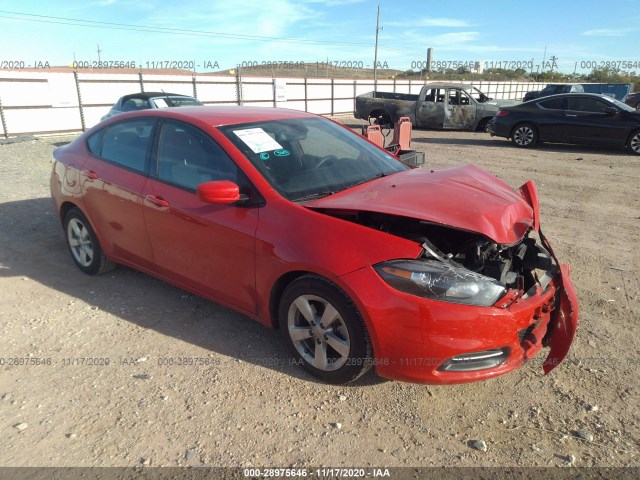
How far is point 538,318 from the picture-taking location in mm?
2789

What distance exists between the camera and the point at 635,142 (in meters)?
11.8

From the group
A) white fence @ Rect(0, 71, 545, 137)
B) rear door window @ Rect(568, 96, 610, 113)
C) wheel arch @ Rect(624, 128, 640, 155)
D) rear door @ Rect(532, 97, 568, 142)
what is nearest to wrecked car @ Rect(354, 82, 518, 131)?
rear door @ Rect(532, 97, 568, 142)

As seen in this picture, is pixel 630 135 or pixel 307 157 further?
pixel 630 135

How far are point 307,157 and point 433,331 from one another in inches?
64.1

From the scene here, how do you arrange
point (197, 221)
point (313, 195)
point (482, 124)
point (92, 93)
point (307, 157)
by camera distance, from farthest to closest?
point (92, 93)
point (482, 124)
point (307, 157)
point (197, 221)
point (313, 195)

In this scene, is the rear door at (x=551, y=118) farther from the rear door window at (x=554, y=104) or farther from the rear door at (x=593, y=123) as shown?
the rear door at (x=593, y=123)

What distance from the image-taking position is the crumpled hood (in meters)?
2.75

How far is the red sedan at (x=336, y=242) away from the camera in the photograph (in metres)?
2.57

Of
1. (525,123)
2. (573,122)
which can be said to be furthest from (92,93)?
(573,122)

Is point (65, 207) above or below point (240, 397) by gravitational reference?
above

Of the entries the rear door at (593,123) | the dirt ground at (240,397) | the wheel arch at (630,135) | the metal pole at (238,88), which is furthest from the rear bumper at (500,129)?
the metal pole at (238,88)

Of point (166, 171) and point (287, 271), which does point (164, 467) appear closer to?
point (287, 271)

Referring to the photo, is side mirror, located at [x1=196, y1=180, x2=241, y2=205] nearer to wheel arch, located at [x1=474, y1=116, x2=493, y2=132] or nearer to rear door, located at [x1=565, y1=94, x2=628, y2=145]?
rear door, located at [x1=565, y1=94, x2=628, y2=145]

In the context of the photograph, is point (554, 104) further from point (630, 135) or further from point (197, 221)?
point (197, 221)
